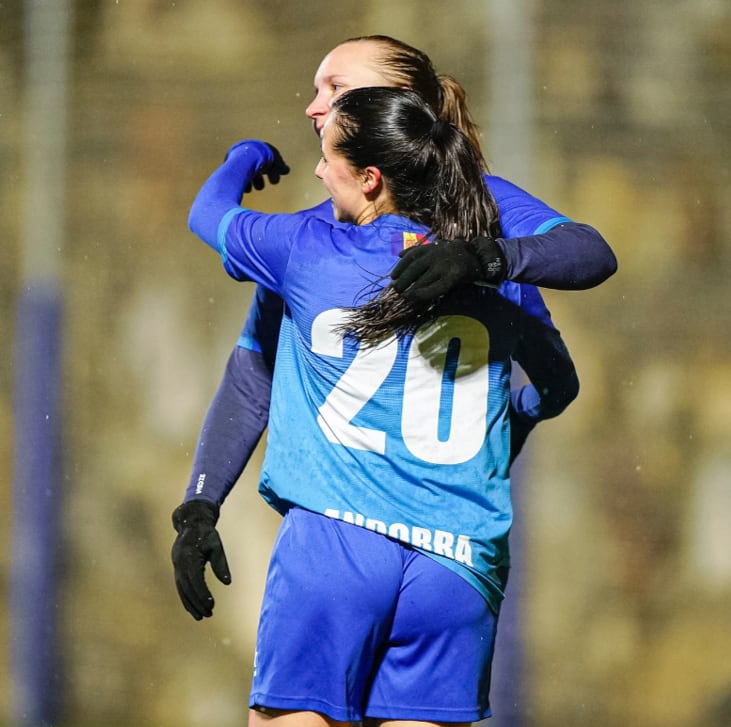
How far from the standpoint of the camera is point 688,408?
3.27 metres

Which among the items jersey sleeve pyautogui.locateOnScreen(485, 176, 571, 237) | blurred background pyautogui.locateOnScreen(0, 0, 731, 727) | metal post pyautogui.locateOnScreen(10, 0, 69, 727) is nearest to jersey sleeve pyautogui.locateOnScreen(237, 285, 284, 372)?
jersey sleeve pyautogui.locateOnScreen(485, 176, 571, 237)

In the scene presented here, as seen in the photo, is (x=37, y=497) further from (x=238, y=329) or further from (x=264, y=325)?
(x=264, y=325)

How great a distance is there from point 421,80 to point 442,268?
21.7 inches

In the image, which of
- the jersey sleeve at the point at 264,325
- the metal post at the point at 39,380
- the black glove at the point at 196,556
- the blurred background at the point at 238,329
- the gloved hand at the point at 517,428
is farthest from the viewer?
the metal post at the point at 39,380

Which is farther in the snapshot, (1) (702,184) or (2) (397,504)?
(1) (702,184)

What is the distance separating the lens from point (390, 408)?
1734 millimetres

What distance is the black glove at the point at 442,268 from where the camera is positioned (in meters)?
1.60

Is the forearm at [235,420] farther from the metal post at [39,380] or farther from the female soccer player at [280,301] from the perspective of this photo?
the metal post at [39,380]

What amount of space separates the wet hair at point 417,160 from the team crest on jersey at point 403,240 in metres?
0.01

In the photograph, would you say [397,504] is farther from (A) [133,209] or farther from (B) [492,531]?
(A) [133,209]

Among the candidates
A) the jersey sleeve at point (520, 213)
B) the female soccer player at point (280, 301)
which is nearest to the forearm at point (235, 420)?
the female soccer player at point (280, 301)

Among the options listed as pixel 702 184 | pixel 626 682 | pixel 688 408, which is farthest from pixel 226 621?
pixel 702 184

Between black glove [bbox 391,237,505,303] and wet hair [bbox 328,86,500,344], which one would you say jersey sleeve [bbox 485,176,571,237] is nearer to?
wet hair [bbox 328,86,500,344]

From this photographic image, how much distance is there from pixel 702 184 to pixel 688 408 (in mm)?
570
